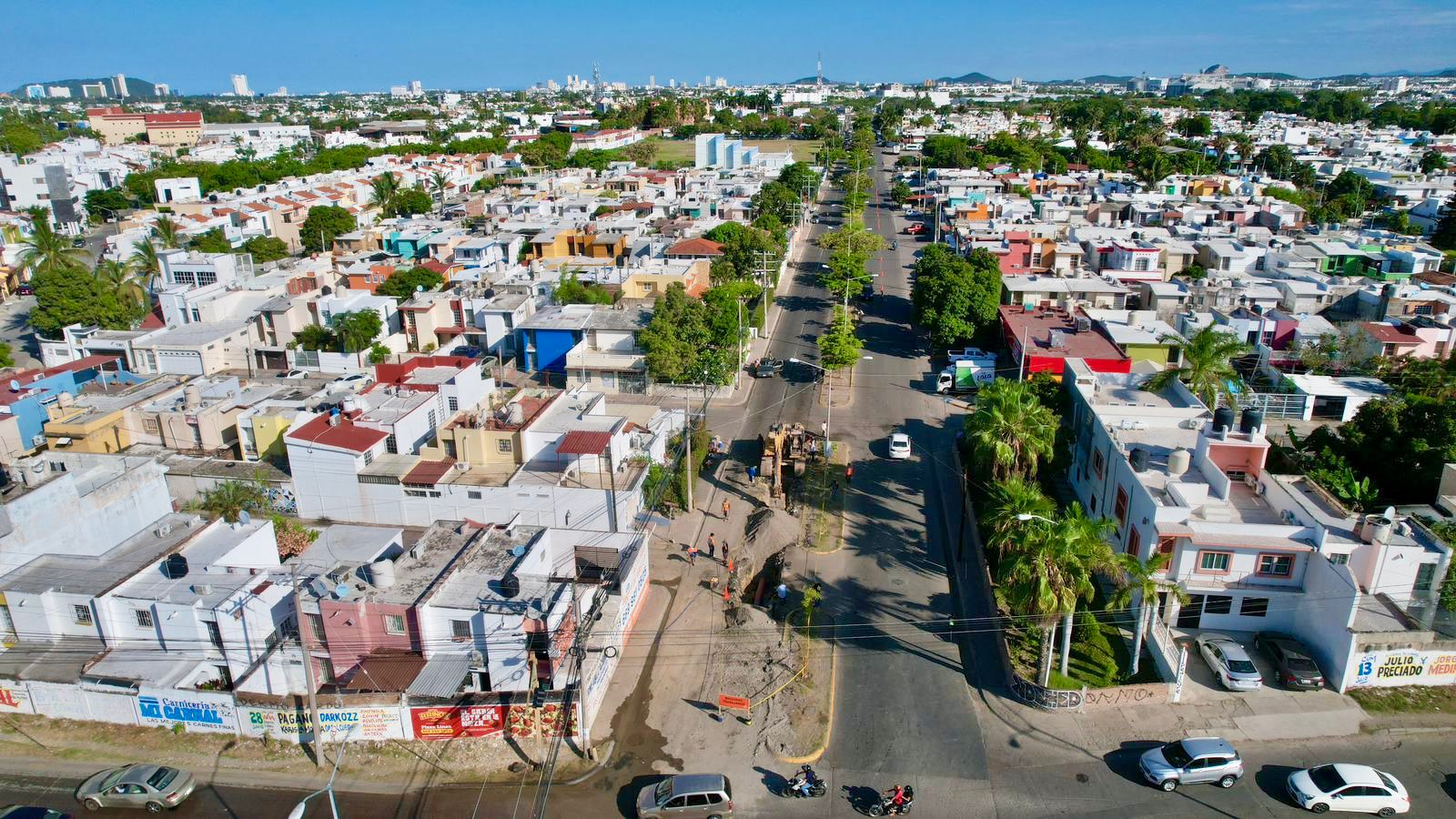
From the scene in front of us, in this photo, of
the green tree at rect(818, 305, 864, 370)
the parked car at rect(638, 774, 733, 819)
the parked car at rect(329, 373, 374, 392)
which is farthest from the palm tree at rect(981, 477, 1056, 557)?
the parked car at rect(329, 373, 374, 392)

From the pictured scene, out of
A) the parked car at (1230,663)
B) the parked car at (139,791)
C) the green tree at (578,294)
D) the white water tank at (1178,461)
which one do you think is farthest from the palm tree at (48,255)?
the parked car at (1230,663)

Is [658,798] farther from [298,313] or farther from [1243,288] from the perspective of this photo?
[1243,288]

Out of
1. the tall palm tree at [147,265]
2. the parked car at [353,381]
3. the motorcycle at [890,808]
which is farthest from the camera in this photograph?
the tall palm tree at [147,265]

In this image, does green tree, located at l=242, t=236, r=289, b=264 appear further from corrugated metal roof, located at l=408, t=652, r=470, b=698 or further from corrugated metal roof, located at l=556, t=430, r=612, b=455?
corrugated metal roof, located at l=408, t=652, r=470, b=698

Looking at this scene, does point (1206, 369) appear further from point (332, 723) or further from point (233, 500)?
point (233, 500)

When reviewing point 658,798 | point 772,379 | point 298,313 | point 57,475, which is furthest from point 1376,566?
point 298,313

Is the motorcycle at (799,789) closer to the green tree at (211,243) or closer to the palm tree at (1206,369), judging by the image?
the palm tree at (1206,369)

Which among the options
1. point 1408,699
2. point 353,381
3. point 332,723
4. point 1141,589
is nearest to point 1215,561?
point 1141,589
